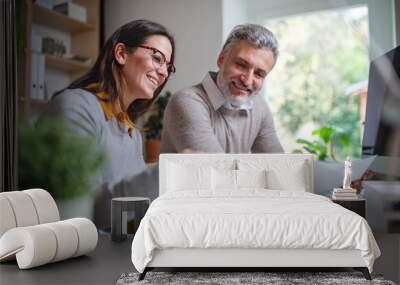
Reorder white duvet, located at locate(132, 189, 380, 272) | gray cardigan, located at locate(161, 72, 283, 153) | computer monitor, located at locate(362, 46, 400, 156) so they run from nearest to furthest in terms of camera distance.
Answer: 1. white duvet, located at locate(132, 189, 380, 272)
2. computer monitor, located at locate(362, 46, 400, 156)
3. gray cardigan, located at locate(161, 72, 283, 153)

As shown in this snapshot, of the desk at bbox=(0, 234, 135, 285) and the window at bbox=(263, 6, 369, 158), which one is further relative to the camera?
the window at bbox=(263, 6, 369, 158)

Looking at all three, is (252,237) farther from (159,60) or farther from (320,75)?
(159,60)

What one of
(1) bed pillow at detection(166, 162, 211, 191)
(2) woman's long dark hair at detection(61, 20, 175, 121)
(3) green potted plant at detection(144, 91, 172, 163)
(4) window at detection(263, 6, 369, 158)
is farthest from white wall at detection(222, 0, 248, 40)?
(1) bed pillow at detection(166, 162, 211, 191)

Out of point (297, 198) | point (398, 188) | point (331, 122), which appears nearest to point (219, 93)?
point (331, 122)

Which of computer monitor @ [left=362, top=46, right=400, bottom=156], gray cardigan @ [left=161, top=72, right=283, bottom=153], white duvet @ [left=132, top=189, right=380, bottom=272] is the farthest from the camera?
gray cardigan @ [left=161, top=72, right=283, bottom=153]

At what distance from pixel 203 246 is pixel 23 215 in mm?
1639

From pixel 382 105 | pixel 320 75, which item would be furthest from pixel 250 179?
pixel 382 105

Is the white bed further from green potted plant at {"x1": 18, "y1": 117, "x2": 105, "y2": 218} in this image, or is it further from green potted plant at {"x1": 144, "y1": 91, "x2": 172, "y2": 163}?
green potted plant at {"x1": 18, "y1": 117, "x2": 105, "y2": 218}

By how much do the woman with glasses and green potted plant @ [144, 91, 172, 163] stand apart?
77 millimetres

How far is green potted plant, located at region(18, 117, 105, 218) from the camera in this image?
19.0ft

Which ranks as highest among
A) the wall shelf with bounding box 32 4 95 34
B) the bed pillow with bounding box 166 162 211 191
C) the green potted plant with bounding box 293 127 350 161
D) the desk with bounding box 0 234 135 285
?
the wall shelf with bounding box 32 4 95 34

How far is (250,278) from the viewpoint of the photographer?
367 cm

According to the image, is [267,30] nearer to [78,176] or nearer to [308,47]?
[308,47]

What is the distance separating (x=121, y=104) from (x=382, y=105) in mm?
2910
